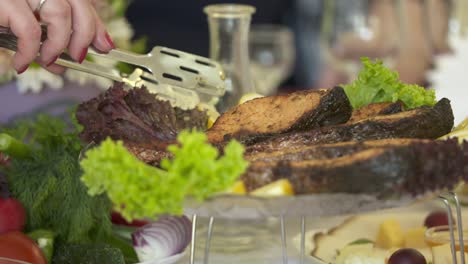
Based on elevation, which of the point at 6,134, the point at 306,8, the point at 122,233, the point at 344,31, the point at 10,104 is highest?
the point at 306,8

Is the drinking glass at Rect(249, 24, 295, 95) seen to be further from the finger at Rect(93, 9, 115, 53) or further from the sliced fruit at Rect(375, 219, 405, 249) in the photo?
the finger at Rect(93, 9, 115, 53)

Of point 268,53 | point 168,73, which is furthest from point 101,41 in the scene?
point 268,53

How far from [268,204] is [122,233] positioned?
3.11ft

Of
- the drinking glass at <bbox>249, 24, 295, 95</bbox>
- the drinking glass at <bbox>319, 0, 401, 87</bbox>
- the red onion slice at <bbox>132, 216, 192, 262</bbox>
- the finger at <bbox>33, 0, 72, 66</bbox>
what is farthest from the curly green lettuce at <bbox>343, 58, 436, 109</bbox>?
the drinking glass at <bbox>249, 24, 295, 95</bbox>

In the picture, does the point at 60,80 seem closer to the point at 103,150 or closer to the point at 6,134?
the point at 6,134

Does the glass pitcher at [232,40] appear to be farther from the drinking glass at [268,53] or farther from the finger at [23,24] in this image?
the drinking glass at [268,53]

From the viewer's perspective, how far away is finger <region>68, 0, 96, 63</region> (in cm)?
165

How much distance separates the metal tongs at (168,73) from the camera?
174 cm

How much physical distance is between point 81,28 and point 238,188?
68 centimetres

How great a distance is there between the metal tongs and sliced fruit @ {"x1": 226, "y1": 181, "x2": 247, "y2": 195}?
2.03 feet

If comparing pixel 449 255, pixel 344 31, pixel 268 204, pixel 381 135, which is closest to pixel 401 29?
pixel 344 31

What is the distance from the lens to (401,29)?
3180mm

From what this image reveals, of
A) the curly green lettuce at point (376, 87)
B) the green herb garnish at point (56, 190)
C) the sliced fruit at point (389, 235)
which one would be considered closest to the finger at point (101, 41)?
the green herb garnish at point (56, 190)

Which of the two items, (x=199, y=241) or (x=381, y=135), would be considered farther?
(x=199, y=241)
